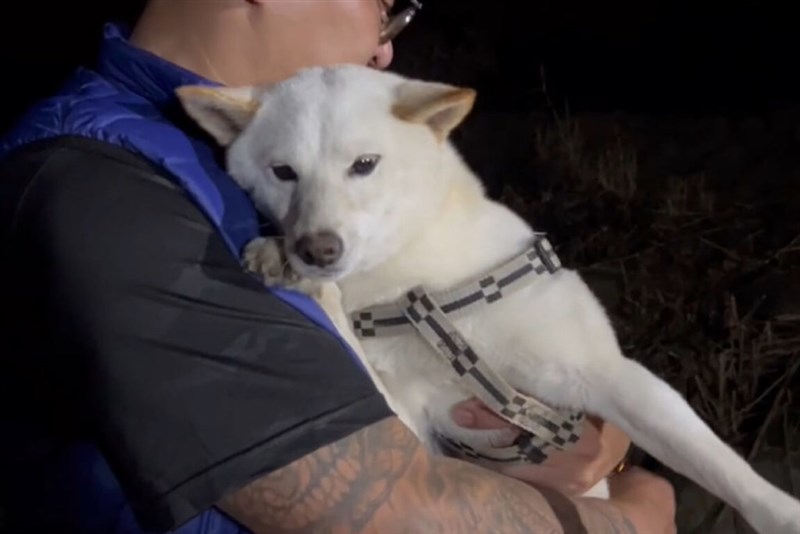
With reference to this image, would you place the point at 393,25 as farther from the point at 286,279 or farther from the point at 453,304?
the point at 286,279

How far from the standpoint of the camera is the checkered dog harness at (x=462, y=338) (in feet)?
4.41

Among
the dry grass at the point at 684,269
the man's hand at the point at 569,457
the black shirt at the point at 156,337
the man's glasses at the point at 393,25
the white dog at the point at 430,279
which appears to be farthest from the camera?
the dry grass at the point at 684,269

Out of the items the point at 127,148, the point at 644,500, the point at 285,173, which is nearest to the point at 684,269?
the point at 644,500

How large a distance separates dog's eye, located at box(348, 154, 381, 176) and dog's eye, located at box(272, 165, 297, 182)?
6 cm

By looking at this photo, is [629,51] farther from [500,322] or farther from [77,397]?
[77,397]

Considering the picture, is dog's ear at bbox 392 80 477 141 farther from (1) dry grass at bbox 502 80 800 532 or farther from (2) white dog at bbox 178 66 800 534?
(1) dry grass at bbox 502 80 800 532

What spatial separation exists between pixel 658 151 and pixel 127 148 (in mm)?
2291

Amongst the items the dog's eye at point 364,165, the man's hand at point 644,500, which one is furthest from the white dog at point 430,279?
the man's hand at point 644,500

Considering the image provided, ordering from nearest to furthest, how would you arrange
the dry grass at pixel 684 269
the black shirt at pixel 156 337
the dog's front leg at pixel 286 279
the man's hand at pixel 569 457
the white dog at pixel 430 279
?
the black shirt at pixel 156 337 < the dog's front leg at pixel 286 279 < the white dog at pixel 430 279 < the man's hand at pixel 569 457 < the dry grass at pixel 684 269

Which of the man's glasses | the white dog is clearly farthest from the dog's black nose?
the man's glasses

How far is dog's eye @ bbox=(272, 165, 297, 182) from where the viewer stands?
129 cm

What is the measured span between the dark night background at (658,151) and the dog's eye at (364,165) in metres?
1.50

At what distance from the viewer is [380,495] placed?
109 cm

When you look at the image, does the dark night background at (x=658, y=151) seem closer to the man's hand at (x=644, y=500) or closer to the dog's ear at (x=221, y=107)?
the man's hand at (x=644, y=500)
